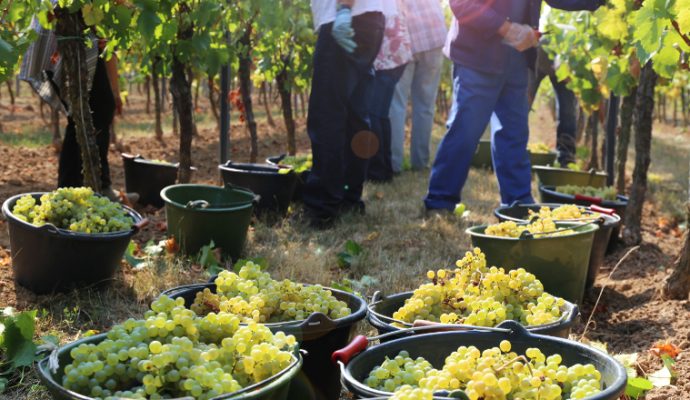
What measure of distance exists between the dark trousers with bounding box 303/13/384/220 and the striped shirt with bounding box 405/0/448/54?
8.44 feet

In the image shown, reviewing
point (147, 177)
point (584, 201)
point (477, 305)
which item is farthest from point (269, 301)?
point (147, 177)

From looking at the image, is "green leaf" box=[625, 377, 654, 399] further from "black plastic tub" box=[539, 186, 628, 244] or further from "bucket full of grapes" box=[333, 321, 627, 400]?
"black plastic tub" box=[539, 186, 628, 244]

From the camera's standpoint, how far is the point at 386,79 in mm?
6102

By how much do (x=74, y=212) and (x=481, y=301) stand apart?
1.74 m

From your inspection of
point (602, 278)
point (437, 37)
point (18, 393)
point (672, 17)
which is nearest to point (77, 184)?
point (18, 393)

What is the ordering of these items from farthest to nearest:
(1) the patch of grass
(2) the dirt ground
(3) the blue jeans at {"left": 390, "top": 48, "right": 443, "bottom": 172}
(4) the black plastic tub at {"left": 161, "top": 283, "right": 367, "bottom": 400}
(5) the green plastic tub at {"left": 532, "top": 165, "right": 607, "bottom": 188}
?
(1) the patch of grass, (3) the blue jeans at {"left": 390, "top": 48, "right": 443, "bottom": 172}, (5) the green plastic tub at {"left": 532, "top": 165, "right": 607, "bottom": 188}, (2) the dirt ground, (4) the black plastic tub at {"left": 161, "top": 283, "right": 367, "bottom": 400}

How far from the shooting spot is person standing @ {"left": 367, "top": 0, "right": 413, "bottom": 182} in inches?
240

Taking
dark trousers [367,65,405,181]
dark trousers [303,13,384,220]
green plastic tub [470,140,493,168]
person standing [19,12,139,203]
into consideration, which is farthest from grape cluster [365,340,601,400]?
green plastic tub [470,140,493,168]

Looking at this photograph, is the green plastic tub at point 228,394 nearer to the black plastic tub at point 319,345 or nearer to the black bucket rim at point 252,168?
the black plastic tub at point 319,345

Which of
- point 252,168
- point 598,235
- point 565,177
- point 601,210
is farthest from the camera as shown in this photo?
point 565,177

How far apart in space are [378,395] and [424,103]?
6392 millimetres

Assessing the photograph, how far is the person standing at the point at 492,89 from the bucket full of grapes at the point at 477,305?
2296mm

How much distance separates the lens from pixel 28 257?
9.44 feet

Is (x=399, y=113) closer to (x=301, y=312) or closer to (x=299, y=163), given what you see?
(x=299, y=163)
